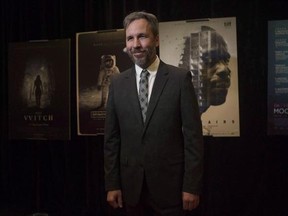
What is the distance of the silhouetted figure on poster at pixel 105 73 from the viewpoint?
3.00m

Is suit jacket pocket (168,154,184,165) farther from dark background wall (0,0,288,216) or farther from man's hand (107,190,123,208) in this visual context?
dark background wall (0,0,288,216)

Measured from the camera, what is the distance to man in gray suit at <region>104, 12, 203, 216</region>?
1643 millimetres

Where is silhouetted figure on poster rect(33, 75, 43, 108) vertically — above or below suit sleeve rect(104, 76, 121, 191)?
above

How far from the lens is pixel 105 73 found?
3.04 metres

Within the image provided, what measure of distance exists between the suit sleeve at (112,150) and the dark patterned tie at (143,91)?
0.17 metres

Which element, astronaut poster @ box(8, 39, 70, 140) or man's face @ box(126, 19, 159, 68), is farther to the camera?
astronaut poster @ box(8, 39, 70, 140)

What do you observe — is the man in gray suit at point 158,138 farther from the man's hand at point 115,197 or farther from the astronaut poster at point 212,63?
the astronaut poster at point 212,63

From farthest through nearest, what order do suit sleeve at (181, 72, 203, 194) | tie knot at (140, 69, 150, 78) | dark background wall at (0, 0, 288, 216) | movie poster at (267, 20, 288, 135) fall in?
dark background wall at (0, 0, 288, 216) < movie poster at (267, 20, 288, 135) < tie knot at (140, 69, 150, 78) < suit sleeve at (181, 72, 203, 194)

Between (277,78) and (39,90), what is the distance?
6.98 feet

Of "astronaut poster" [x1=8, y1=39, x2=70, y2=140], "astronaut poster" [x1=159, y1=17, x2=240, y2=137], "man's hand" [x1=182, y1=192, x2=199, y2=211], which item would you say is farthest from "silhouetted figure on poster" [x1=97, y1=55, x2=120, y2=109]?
"man's hand" [x1=182, y1=192, x2=199, y2=211]

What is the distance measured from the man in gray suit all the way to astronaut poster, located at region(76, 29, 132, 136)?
4.27 feet

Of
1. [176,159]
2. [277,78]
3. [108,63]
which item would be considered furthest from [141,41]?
[277,78]

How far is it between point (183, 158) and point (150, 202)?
276 millimetres

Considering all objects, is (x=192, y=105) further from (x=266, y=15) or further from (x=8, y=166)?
(x=8, y=166)
